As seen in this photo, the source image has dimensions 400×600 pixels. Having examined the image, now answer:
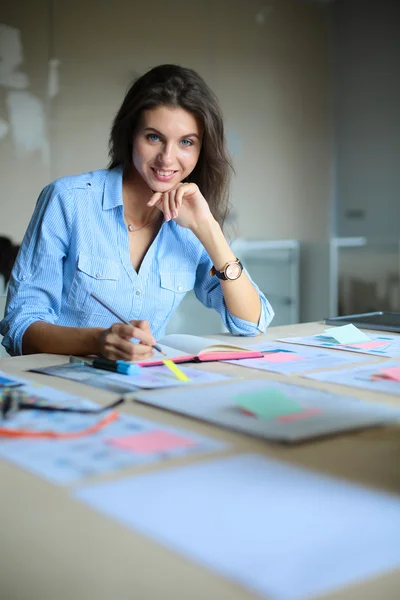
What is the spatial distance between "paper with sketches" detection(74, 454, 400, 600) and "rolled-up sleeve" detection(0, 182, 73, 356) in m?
0.89

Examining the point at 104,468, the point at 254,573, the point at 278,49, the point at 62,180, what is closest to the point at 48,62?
the point at 278,49

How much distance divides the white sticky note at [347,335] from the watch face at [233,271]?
28cm

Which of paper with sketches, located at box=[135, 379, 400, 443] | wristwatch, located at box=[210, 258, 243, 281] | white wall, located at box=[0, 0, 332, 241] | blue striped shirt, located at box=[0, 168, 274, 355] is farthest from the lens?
white wall, located at box=[0, 0, 332, 241]

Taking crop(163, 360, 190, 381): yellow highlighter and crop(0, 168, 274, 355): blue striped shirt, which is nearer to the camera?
crop(163, 360, 190, 381): yellow highlighter

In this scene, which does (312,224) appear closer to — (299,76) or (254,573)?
(299,76)

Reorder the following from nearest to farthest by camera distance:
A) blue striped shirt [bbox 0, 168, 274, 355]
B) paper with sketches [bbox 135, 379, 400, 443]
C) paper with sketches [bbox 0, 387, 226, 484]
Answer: paper with sketches [bbox 0, 387, 226, 484] < paper with sketches [bbox 135, 379, 400, 443] < blue striped shirt [bbox 0, 168, 274, 355]

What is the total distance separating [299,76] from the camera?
4324 mm

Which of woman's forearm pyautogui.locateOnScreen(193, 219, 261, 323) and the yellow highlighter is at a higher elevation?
woman's forearm pyautogui.locateOnScreen(193, 219, 261, 323)

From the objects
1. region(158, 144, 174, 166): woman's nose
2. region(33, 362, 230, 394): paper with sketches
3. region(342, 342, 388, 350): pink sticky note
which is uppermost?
region(158, 144, 174, 166): woman's nose

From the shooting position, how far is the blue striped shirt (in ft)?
5.19

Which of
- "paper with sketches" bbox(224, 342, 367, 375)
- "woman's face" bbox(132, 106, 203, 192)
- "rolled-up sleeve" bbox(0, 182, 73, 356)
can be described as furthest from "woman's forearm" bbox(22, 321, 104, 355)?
"woman's face" bbox(132, 106, 203, 192)

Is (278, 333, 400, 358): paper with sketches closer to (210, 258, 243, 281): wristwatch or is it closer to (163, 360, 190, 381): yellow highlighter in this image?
(210, 258, 243, 281): wristwatch

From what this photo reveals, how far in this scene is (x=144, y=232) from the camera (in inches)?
71.2

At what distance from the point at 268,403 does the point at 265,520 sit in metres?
0.36
